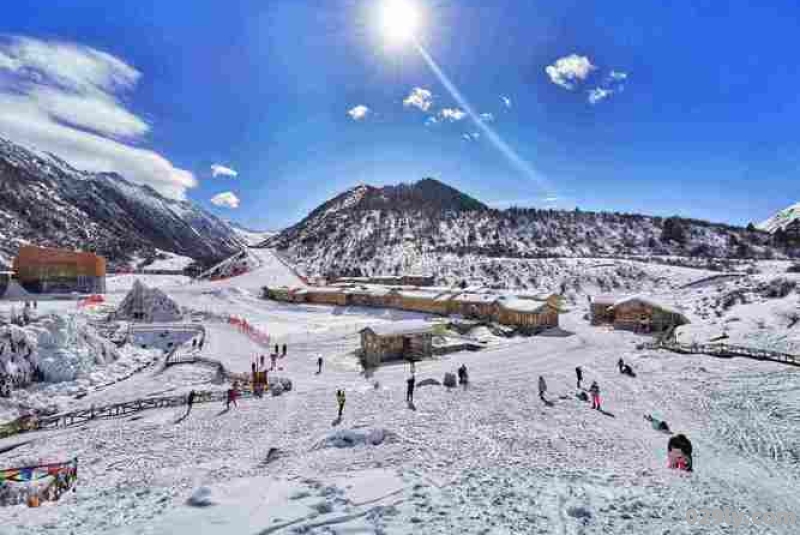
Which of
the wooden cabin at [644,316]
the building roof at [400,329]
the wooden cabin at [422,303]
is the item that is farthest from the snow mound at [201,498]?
the wooden cabin at [422,303]

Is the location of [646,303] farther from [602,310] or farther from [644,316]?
[602,310]

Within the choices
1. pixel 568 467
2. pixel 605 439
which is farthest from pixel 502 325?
pixel 568 467

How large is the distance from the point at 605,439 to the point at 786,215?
22880 cm

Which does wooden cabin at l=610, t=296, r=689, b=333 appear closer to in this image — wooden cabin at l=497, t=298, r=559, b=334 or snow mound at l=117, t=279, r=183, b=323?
wooden cabin at l=497, t=298, r=559, b=334

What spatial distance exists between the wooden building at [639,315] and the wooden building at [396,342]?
23242mm

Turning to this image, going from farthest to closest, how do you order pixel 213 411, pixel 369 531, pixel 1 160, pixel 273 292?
1. pixel 1 160
2. pixel 273 292
3. pixel 213 411
4. pixel 369 531

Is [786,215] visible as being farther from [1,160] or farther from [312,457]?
[1,160]

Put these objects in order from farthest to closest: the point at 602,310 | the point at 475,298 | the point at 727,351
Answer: the point at 475,298
the point at 602,310
the point at 727,351

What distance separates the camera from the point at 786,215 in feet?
591

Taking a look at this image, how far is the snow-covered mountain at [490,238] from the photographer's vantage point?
4119 inches

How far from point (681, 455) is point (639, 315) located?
115 ft

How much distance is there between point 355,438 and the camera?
45.4ft

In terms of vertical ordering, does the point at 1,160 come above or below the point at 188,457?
above

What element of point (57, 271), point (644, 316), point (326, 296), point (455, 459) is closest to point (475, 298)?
point (644, 316)
